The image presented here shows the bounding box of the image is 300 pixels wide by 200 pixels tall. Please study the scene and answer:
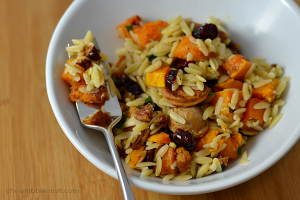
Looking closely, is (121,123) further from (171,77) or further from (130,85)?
(171,77)

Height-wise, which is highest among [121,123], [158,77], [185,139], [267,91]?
[267,91]

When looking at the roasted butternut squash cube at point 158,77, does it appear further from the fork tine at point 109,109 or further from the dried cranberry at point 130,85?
the fork tine at point 109,109

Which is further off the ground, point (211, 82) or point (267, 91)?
point (267, 91)

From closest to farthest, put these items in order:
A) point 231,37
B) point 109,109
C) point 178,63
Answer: point 109,109
point 178,63
point 231,37

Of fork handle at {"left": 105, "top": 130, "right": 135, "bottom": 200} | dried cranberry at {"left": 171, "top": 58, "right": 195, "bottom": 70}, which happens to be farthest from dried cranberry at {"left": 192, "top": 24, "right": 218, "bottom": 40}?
fork handle at {"left": 105, "top": 130, "right": 135, "bottom": 200}

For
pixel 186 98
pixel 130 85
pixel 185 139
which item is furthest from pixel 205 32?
pixel 185 139

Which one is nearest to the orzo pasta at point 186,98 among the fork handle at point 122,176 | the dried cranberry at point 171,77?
the dried cranberry at point 171,77

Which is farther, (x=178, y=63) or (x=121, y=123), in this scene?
(x=178, y=63)
